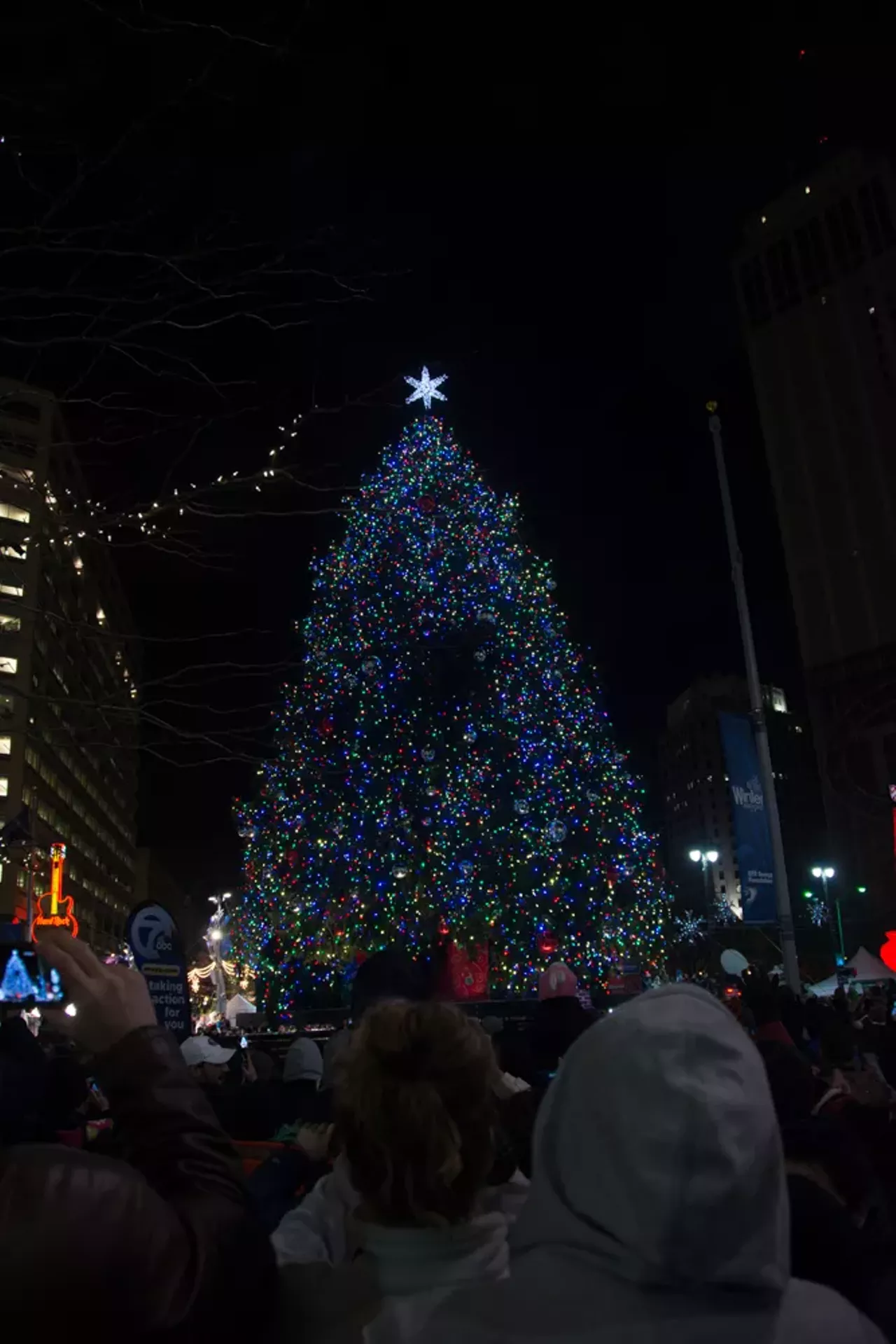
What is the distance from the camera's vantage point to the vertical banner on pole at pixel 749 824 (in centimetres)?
1656

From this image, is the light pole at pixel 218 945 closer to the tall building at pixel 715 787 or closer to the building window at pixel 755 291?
the tall building at pixel 715 787

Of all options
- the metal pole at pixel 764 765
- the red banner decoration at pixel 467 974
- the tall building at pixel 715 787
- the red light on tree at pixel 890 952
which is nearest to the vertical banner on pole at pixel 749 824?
the metal pole at pixel 764 765

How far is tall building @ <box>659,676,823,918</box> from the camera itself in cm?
11600

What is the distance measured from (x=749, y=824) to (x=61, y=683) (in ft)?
109

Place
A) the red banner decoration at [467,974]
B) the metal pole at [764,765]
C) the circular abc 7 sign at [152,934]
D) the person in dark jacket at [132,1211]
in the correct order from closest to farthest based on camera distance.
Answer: the person in dark jacket at [132,1211]
the circular abc 7 sign at [152,934]
the metal pole at [764,765]
the red banner decoration at [467,974]

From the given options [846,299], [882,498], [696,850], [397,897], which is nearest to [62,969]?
[397,897]

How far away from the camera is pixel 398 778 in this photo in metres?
23.3

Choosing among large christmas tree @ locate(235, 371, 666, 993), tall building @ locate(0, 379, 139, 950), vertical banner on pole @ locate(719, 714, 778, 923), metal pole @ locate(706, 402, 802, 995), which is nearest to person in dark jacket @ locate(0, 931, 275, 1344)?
tall building @ locate(0, 379, 139, 950)

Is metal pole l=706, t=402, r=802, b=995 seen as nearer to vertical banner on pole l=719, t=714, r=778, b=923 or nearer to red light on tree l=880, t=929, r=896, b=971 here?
vertical banner on pole l=719, t=714, r=778, b=923

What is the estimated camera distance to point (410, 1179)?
5.99ft

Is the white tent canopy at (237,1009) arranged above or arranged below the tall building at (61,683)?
below

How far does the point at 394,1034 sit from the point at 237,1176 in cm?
56

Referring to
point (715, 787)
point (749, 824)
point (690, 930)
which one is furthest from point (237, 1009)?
point (715, 787)

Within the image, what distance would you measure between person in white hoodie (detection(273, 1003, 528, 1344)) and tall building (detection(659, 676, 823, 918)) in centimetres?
9961
